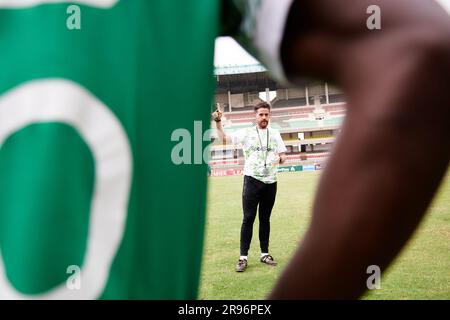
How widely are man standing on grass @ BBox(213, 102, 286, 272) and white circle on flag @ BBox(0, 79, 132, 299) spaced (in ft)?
9.71

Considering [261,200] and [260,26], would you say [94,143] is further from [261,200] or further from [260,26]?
[261,200]

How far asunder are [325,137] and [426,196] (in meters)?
25.3

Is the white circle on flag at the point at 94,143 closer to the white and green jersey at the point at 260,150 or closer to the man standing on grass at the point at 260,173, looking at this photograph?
the man standing on grass at the point at 260,173

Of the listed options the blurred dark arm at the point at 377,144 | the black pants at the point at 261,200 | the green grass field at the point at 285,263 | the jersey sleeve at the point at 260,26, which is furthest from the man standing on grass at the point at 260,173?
the blurred dark arm at the point at 377,144

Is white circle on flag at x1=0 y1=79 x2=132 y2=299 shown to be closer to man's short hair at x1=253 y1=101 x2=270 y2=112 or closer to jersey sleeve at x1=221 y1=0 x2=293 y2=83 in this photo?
jersey sleeve at x1=221 y1=0 x2=293 y2=83

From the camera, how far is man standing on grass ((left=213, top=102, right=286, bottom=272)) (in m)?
3.42

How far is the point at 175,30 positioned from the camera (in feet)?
1.25

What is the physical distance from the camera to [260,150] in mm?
3645

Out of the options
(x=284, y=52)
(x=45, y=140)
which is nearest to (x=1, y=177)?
(x=45, y=140)

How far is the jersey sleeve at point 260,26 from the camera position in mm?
317

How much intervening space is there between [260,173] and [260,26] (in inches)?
128

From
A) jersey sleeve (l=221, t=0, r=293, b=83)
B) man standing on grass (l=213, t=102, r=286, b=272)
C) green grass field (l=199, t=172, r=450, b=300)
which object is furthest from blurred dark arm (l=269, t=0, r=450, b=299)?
man standing on grass (l=213, t=102, r=286, b=272)

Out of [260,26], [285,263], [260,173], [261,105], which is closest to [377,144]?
[260,26]
